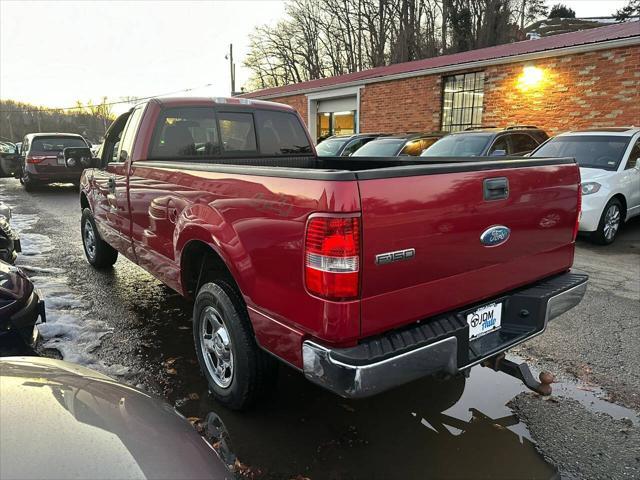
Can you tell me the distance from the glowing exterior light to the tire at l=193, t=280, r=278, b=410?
13.3 metres

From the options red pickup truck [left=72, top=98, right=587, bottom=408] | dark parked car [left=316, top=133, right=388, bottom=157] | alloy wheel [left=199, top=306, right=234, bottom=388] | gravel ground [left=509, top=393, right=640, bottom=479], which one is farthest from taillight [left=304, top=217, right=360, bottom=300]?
dark parked car [left=316, top=133, right=388, bottom=157]

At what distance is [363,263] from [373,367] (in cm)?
46

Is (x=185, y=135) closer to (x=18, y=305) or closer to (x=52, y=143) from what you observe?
(x=18, y=305)

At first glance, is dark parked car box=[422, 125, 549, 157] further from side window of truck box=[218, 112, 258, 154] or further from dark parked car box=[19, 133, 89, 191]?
dark parked car box=[19, 133, 89, 191]

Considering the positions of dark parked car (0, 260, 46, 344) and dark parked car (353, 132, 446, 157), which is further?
dark parked car (353, 132, 446, 157)

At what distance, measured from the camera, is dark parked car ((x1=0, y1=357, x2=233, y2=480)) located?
1.32 meters

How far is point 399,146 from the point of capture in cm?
1205

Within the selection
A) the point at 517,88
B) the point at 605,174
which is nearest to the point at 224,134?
the point at 605,174

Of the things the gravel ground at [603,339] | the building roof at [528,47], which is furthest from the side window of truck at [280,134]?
the building roof at [528,47]

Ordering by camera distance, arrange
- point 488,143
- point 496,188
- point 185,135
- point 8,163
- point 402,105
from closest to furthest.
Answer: point 496,188 → point 185,135 → point 488,143 → point 402,105 → point 8,163

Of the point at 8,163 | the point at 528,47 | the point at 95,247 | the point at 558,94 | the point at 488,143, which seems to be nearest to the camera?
the point at 95,247

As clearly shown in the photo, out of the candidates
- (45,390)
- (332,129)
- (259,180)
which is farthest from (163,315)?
(332,129)

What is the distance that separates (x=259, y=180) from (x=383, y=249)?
773 millimetres

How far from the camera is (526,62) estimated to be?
13492 mm
